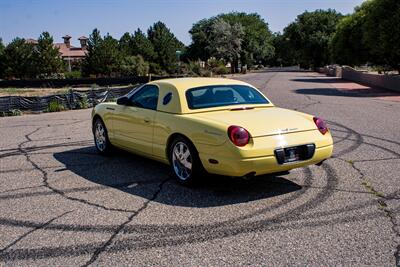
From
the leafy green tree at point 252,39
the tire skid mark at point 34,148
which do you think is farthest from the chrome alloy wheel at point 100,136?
the leafy green tree at point 252,39

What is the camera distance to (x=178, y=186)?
6.21 metres

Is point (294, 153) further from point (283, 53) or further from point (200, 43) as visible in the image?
point (283, 53)

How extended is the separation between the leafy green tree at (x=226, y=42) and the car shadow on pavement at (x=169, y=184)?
79004mm

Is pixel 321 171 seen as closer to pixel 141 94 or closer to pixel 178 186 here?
pixel 178 186

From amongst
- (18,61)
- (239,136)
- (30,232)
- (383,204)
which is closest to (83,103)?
(239,136)

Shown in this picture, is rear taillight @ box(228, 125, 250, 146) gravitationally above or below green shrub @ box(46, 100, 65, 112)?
above

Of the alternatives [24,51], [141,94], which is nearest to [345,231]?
[141,94]

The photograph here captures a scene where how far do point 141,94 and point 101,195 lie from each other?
2.03 m

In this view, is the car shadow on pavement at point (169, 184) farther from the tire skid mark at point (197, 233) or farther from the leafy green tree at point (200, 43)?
the leafy green tree at point (200, 43)

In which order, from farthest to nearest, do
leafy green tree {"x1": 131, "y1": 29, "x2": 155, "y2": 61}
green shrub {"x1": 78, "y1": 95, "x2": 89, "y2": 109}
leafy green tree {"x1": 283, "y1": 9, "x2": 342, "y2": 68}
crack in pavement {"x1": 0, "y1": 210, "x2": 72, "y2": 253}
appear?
1. leafy green tree {"x1": 283, "y1": 9, "x2": 342, "y2": 68}
2. leafy green tree {"x1": 131, "y1": 29, "x2": 155, "y2": 61}
3. green shrub {"x1": 78, "y1": 95, "x2": 89, "y2": 109}
4. crack in pavement {"x1": 0, "y1": 210, "x2": 72, "y2": 253}

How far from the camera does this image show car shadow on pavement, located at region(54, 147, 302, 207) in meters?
5.64

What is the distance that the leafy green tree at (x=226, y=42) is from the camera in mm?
86562

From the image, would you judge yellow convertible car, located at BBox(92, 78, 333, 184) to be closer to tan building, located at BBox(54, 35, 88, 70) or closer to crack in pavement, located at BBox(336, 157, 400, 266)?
crack in pavement, located at BBox(336, 157, 400, 266)

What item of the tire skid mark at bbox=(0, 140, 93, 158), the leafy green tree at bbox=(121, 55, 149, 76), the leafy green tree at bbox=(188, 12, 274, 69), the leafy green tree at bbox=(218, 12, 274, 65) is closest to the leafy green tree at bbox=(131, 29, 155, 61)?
the leafy green tree at bbox=(121, 55, 149, 76)
